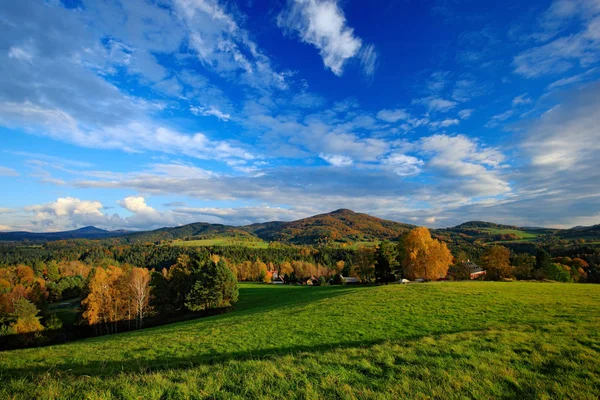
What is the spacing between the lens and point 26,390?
5.84 m

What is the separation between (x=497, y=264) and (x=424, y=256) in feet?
76.3

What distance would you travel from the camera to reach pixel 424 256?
46.6m

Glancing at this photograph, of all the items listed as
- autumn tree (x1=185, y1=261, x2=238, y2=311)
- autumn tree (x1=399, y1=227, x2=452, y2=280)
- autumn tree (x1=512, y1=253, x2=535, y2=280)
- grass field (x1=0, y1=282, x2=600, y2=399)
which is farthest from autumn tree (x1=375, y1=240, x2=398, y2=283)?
autumn tree (x1=512, y1=253, x2=535, y2=280)

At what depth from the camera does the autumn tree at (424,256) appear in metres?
46.0

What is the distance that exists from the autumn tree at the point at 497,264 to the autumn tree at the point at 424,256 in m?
17.3

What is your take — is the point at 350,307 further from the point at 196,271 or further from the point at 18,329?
the point at 18,329

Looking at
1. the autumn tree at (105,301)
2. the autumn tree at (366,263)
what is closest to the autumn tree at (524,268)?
the autumn tree at (366,263)

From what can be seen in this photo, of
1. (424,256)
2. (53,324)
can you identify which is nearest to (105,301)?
(53,324)

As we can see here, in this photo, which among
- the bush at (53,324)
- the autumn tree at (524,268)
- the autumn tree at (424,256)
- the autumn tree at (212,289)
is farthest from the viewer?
the autumn tree at (524,268)

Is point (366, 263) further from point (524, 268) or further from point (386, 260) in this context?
point (524, 268)

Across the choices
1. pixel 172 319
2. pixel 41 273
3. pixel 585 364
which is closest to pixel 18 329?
pixel 172 319

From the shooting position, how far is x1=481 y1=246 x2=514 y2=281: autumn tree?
5597 cm

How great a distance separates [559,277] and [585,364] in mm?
76385

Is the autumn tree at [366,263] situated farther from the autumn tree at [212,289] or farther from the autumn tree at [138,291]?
the autumn tree at [138,291]
